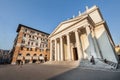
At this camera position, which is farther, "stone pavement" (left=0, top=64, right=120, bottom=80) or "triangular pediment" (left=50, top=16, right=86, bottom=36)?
"triangular pediment" (left=50, top=16, right=86, bottom=36)

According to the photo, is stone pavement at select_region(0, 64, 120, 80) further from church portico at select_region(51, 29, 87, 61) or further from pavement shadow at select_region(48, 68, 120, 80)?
church portico at select_region(51, 29, 87, 61)

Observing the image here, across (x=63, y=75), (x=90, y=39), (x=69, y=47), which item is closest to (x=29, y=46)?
(x=69, y=47)

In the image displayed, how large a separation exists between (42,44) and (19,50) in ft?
36.5

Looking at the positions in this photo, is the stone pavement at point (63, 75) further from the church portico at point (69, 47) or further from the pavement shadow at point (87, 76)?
the church portico at point (69, 47)

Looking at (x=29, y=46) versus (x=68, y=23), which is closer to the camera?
(x=68, y=23)

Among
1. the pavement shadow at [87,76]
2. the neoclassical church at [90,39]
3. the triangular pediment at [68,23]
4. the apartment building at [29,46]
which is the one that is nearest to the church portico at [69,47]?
the neoclassical church at [90,39]

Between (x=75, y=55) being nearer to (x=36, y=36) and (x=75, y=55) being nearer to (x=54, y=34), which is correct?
(x=54, y=34)

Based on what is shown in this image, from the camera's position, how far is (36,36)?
38.5 meters

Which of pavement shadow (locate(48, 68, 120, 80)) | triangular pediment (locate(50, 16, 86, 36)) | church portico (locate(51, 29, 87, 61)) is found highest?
triangular pediment (locate(50, 16, 86, 36))

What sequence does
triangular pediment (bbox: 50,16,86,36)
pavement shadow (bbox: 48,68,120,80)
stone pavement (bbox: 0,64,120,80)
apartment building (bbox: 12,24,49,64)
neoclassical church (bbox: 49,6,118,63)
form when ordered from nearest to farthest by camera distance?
pavement shadow (bbox: 48,68,120,80), stone pavement (bbox: 0,64,120,80), neoclassical church (bbox: 49,6,118,63), triangular pediment (bbox: 50,16,86,36), apartment building (bbox: 12,24,49,64)

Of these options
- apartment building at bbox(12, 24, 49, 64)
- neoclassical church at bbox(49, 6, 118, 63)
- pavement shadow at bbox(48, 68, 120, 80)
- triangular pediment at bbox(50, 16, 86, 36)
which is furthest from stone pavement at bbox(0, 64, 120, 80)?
apartment building at bbox(12, 24, 49, 64)

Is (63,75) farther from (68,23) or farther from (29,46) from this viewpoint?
(29,46)

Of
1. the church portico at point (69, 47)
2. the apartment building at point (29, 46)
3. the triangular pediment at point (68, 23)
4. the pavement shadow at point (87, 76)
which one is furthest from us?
the apartment building at point (29, 46)

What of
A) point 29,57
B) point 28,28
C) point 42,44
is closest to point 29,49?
point 29,57
